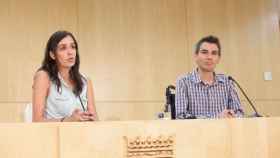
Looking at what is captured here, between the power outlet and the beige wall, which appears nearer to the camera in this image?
the beige wall

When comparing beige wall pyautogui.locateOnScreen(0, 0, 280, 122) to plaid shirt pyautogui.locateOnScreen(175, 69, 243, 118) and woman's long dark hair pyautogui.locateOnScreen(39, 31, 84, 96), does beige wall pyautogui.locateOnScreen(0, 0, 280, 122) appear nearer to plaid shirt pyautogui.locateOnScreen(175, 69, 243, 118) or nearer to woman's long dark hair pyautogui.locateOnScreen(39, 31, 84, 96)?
plaid shirt pyautogui.locateOnScreen(175, 69, 243, 118)

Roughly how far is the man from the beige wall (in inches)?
79.1

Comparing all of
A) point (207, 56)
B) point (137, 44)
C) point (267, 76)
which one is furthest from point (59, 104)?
point (267, 76)

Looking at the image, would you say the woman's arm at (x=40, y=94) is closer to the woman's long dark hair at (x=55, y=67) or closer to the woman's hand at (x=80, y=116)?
the woman's long dark hair at (x=55, y=67)

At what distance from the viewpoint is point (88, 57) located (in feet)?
16.8

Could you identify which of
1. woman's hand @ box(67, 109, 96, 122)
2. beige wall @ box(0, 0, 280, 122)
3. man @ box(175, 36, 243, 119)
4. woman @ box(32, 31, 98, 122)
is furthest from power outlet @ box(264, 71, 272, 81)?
woman's hand @ box(67, 109, 96, 122)

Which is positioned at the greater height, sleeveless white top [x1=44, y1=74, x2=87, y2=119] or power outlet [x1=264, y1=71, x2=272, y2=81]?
power outlet [x1=264, y1=71, x2=272, y2=81]

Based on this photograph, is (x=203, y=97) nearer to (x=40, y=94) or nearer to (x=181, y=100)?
(x=181, y=100)

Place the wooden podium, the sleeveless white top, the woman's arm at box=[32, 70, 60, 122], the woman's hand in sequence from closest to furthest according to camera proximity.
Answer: the wooden podium
the woman's hand
the woman's arm at box=[32, 70, 60, 122]
the sleeveless white top

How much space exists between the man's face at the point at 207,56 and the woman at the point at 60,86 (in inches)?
32.0

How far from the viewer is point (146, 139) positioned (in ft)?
6.81

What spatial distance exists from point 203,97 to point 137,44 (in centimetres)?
225

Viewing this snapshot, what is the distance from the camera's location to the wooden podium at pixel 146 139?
193cm

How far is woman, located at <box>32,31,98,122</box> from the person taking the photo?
251cm
